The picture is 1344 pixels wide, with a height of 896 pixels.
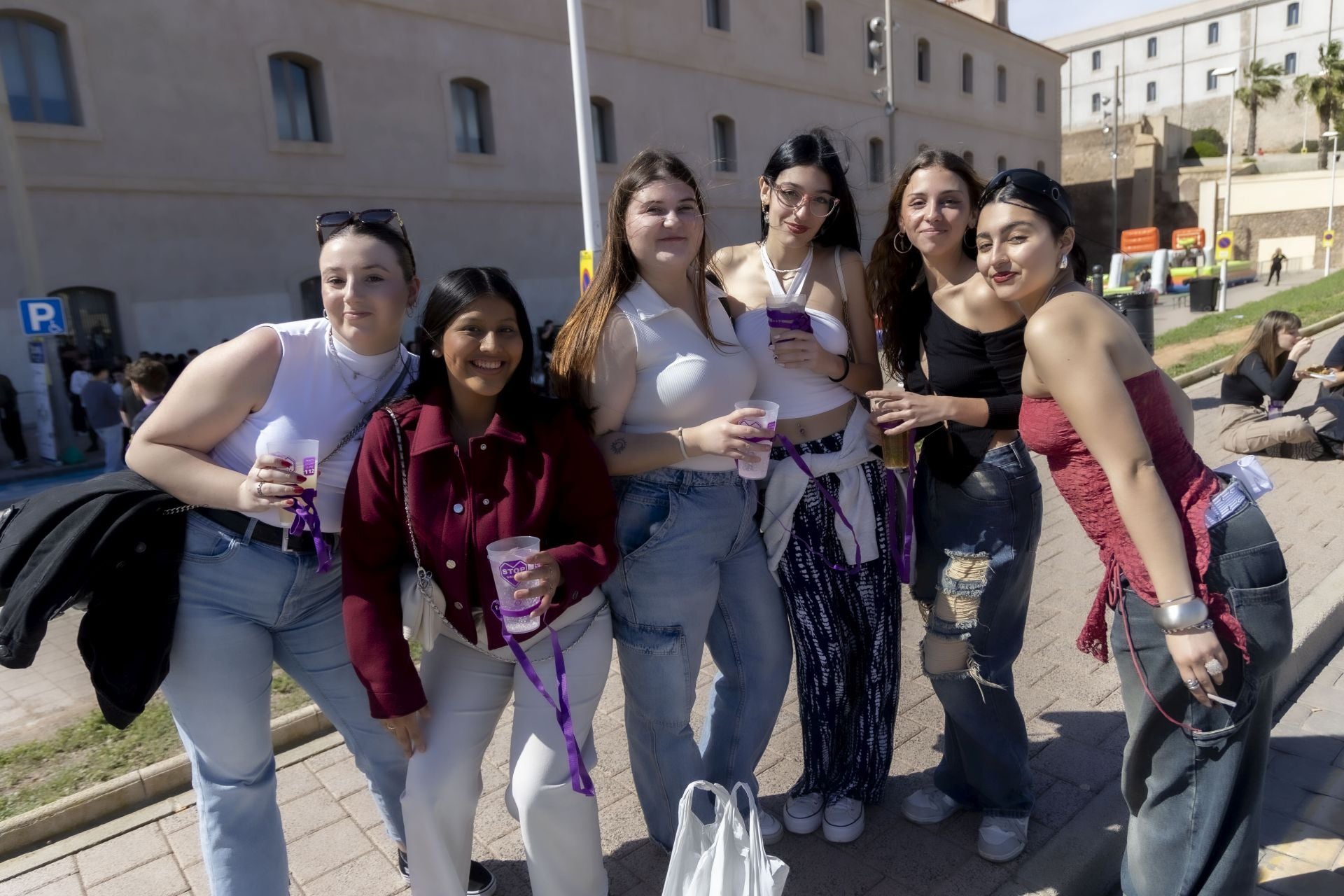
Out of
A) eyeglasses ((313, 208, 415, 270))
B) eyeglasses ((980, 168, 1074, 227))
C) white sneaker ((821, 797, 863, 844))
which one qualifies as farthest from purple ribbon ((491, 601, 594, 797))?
eyeglasses ((980, 168, 1074, 227))

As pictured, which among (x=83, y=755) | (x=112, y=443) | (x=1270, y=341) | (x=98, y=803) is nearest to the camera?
(x=98, y=803)

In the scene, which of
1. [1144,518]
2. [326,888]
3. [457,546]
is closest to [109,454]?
[326,888]

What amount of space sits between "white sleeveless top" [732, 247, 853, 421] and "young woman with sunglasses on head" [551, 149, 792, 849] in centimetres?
11

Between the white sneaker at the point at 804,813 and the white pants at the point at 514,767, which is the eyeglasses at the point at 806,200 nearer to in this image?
the white pants at the point at 514,767

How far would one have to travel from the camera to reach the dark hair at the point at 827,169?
2.75 meters

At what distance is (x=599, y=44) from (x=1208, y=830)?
22.8 meters

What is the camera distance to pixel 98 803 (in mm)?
3361

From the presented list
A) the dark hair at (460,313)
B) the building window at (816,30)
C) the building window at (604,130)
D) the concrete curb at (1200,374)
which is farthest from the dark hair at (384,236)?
the building window at (816,30)

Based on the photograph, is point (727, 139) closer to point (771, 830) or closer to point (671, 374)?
point (671, 374)

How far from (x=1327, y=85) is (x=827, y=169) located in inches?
2728

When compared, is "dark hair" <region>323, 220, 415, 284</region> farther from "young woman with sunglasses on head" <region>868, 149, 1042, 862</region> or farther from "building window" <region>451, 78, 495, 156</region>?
"building window" <region>451, 78, 495, 156</region>

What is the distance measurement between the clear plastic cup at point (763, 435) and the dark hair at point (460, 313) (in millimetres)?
589

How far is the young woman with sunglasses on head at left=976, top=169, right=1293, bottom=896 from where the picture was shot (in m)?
1.97

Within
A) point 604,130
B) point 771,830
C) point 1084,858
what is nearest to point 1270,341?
point 1084,858
